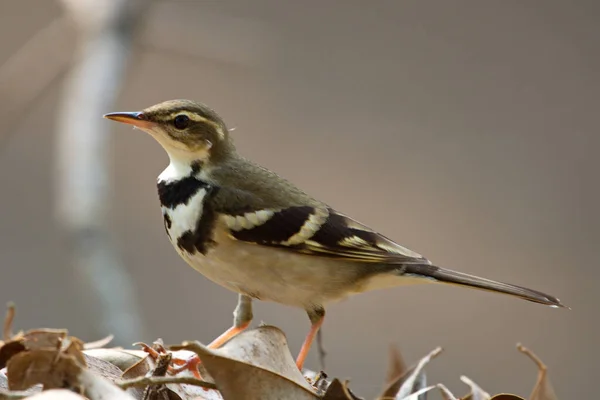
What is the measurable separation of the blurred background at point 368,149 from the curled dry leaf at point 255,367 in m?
3.89

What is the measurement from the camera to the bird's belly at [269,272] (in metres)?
3.31

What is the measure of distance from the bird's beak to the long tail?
3.31ft

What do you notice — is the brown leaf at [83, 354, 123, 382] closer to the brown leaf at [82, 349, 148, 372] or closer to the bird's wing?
the brown leaf at [82, 349, 148, 372]

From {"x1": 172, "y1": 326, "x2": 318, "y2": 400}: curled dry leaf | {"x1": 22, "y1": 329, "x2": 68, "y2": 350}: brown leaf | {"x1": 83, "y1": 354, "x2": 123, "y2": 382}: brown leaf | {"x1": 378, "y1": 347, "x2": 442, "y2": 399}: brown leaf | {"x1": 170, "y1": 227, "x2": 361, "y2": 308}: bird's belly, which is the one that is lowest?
{"x1": 83, "y1": 354, "x2": 123, "y2": 382}: brown leaf

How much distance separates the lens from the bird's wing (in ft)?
11.0

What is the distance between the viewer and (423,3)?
40.4ft

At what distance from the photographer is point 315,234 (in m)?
3.45

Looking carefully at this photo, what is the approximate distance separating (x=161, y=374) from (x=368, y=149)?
8.21 metres

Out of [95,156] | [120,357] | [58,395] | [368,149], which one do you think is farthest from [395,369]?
[368,149]

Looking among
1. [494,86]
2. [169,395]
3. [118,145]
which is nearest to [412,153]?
[494,86]

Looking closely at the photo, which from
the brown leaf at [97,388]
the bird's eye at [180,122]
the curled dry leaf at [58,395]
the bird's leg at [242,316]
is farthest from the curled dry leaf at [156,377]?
the bird's eye at [180,122]

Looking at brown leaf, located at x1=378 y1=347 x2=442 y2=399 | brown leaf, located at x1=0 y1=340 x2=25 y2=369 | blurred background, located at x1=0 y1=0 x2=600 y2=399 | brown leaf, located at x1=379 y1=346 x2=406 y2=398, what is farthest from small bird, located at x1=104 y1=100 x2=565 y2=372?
blurred background, located at x1=0 y1=0 x2=600 y2=399

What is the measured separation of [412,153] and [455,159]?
45 centimetres

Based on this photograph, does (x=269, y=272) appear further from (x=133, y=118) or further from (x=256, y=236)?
(x=133, y=118)
